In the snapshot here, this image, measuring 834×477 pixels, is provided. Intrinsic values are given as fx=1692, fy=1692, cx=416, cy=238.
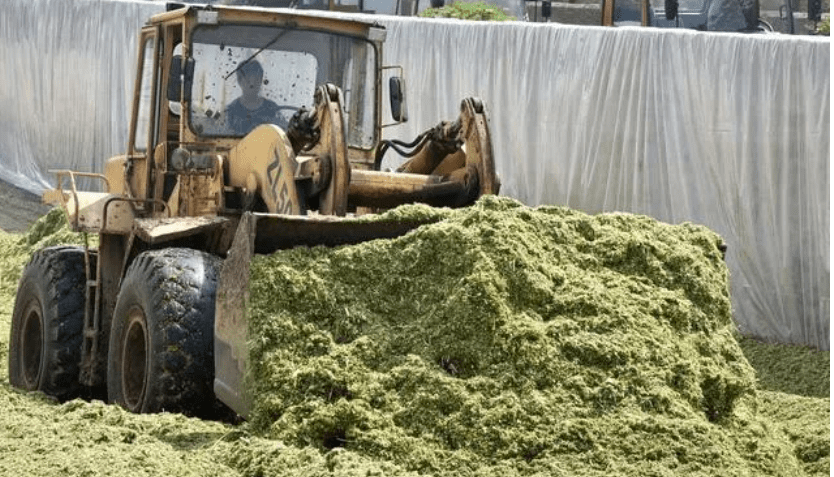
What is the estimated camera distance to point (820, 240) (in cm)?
1159

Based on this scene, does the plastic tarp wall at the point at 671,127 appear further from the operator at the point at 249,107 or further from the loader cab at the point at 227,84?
the operator at the point at 249,107

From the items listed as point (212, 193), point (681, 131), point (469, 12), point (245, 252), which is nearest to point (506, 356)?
point (245, 252)

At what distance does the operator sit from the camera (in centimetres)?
984

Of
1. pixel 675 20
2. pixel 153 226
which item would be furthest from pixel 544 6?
pixel 153 226

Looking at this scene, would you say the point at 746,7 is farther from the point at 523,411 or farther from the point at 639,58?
the point at 523,411

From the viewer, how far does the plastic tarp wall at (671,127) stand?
1180 cm

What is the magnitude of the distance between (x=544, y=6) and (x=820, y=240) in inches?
415

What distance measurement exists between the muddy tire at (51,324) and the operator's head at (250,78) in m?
1.45

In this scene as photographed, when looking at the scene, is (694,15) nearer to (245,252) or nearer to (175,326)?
(175,326)

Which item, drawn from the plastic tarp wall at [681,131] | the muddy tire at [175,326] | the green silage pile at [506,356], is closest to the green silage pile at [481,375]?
the green silage pile at [506,356]

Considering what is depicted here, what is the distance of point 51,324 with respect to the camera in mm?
9891

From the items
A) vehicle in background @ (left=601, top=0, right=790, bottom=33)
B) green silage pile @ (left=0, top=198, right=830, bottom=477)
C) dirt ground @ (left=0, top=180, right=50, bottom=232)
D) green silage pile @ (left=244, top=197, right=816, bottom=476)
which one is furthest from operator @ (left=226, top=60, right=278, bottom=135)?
dirt ground @ (left=0, top=180, right=50, bottom=232)

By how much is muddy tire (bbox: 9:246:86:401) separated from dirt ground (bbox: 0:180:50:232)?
9192 mm

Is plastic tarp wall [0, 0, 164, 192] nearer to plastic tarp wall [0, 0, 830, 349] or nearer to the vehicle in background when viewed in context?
plastic tarp wall [0, 0, 830, 349]
